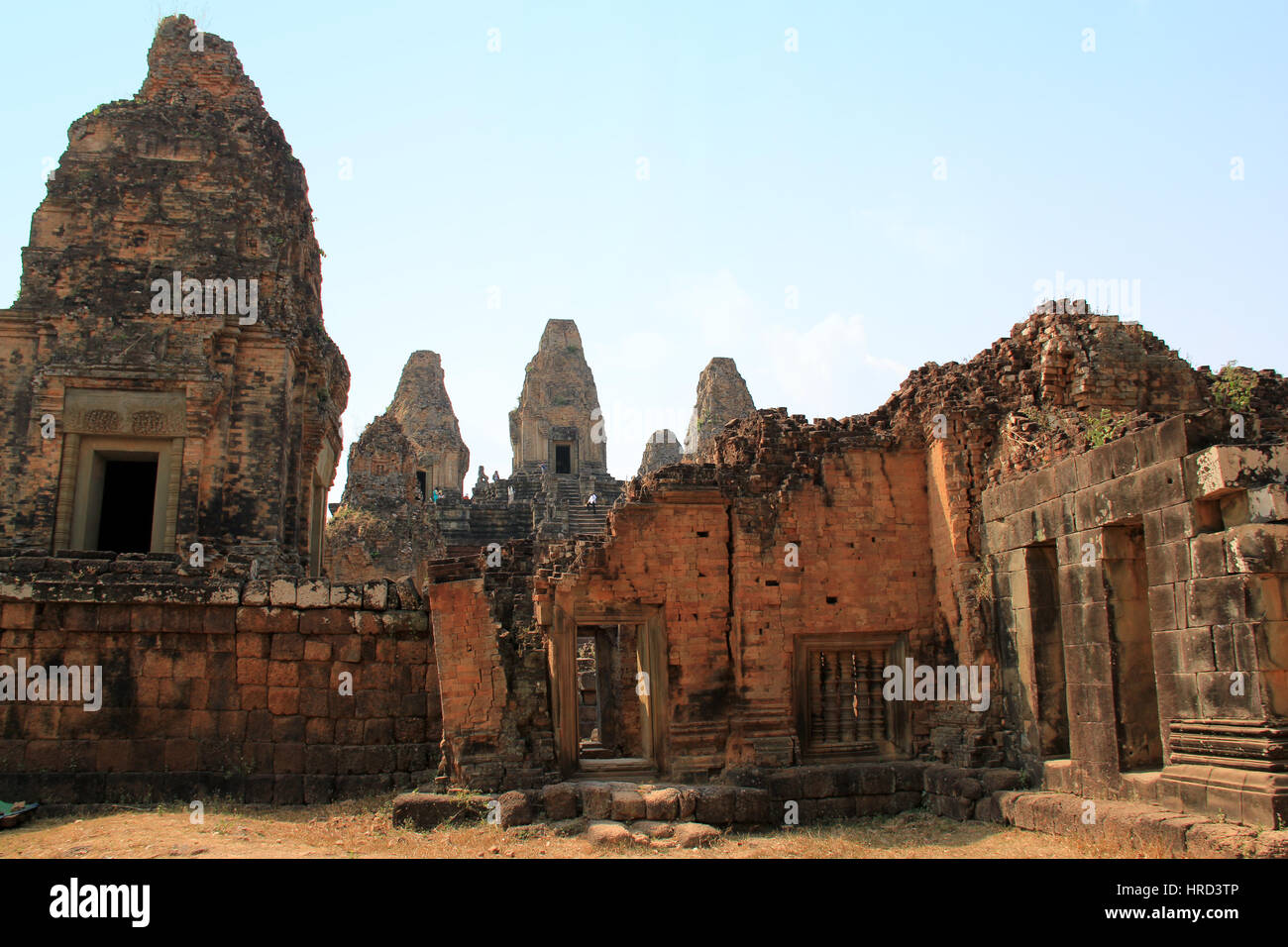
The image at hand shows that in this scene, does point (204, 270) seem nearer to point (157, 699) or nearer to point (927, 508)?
point (157, 699)

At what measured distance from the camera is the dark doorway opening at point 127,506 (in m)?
18.0

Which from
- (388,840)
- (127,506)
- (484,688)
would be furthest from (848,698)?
(127,506)

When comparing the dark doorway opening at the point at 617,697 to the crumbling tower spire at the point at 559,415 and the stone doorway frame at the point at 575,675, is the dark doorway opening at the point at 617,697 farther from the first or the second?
the crumbling tower spire at the point at 559,415

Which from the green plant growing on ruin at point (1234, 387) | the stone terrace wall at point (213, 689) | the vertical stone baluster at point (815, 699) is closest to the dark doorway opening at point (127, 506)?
the stone terrace wall at point (213, 689)

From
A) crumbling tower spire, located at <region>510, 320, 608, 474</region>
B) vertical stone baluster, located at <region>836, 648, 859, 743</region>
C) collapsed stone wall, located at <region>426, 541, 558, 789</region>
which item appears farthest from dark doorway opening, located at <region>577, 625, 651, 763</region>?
crumbling tower spire, located at <region>510, 320, 608, 474</region>

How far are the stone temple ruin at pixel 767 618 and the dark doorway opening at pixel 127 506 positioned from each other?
7.42ft

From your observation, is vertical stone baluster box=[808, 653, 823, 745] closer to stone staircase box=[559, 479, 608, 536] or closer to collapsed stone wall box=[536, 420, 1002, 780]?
collapsed stone wall box=[536, 420, 1002, 780]

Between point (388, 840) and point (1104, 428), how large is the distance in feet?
27.4

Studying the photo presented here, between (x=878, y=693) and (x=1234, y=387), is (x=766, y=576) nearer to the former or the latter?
(x=878, y=693)

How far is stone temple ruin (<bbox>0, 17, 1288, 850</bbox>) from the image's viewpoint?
9125 mm

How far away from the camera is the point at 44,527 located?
15.3 meters

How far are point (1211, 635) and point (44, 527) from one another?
15721mm

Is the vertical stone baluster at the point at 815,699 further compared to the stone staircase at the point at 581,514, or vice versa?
the stone staircase at the point at 581,514

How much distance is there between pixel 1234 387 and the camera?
12.3 meters
